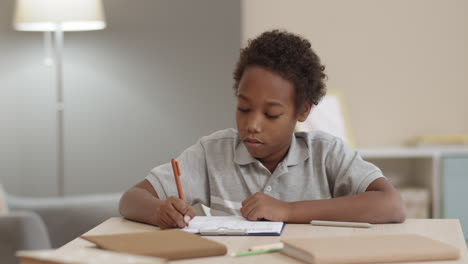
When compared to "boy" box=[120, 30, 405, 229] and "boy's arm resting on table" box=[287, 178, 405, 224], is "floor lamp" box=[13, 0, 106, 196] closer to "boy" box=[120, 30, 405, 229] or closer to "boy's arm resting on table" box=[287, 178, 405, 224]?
"boy" box=[120, 30, 405, 229]

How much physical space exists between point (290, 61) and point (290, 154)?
22cm

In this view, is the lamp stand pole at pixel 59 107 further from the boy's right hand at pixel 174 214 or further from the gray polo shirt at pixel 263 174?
the boy's right hand at pixel 174 214

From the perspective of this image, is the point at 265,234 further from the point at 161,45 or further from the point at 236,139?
the point at 161,45

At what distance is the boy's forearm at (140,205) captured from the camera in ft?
5.19

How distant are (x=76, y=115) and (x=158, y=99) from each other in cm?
41

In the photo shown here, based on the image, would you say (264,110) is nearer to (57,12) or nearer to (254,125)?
(254,125)

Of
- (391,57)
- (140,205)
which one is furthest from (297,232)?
(391,57)

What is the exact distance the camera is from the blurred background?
3.82 m

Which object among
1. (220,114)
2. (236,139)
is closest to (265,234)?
(236,139)

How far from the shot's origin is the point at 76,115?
388 centimetres

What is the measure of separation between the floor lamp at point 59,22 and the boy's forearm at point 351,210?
223cm

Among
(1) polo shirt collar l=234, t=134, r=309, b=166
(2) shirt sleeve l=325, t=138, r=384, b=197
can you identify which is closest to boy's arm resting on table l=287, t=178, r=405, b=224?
(2) shirt sleeve l=325, t=138, r=384, b=197

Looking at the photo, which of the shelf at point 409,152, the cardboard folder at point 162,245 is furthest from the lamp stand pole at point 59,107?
the cardboard folder at point 162,245

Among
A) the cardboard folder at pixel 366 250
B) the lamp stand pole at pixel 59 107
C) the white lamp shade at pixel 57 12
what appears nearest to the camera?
the cardboard folder at pixel 366 250
